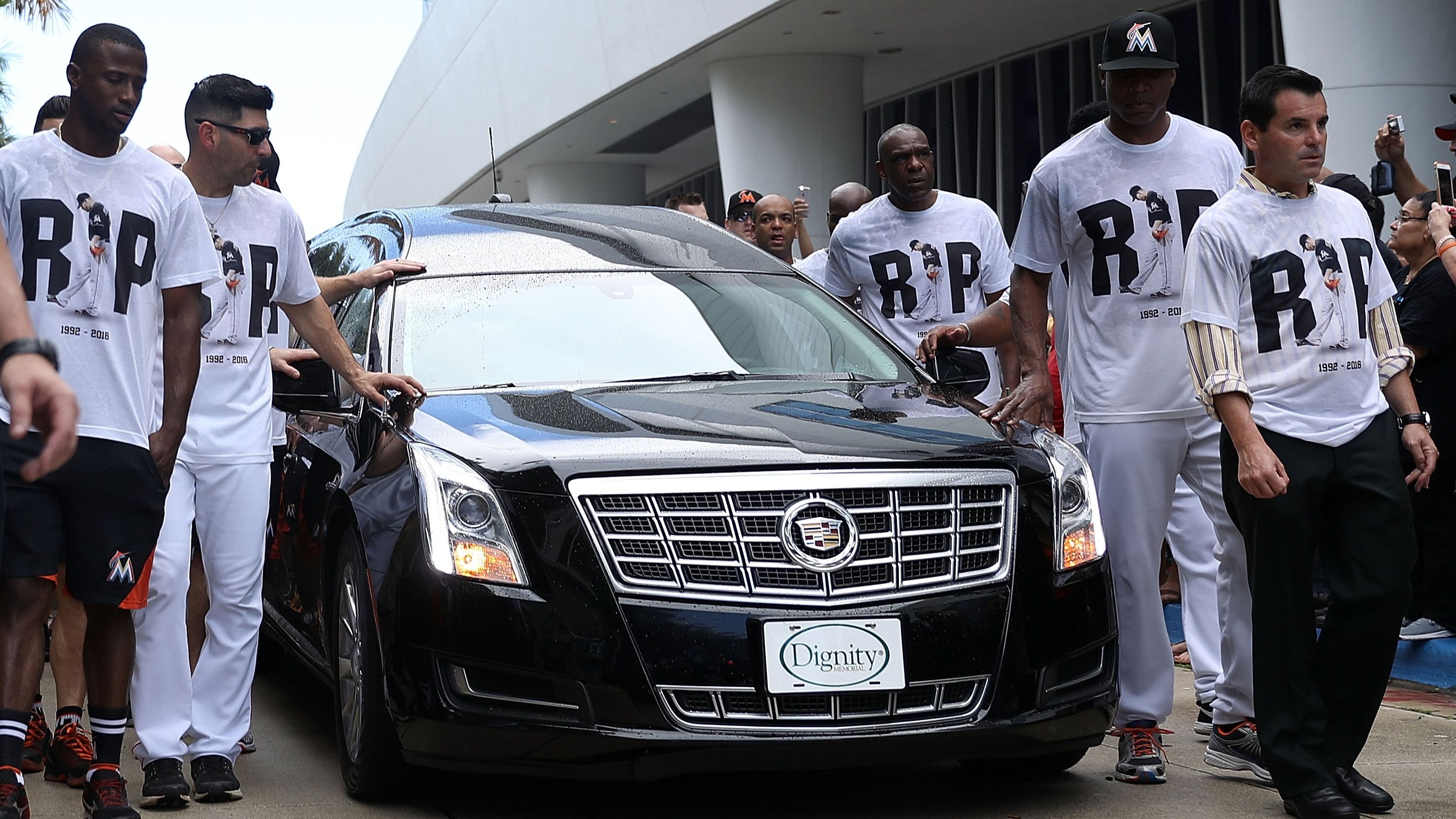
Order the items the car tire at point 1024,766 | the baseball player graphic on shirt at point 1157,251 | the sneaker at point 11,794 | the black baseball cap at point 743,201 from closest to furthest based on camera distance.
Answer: the sneaker at point 11,794
the car tire at point 1024,766
the baseball player graphic on shirt at point 1157,251
the black baseball cap at point 743,201

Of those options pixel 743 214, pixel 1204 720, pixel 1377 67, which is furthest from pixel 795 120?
pixel 1204 720

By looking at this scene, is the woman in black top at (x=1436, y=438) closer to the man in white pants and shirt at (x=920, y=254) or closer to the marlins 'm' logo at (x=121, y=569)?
the man in white pants and shirt at (x=920, y=254)

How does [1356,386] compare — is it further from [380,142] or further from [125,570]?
[380,142]

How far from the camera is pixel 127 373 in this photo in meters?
4.38

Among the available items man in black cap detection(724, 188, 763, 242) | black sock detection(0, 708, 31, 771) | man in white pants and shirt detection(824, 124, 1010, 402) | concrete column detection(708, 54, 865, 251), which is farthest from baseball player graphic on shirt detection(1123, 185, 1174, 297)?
concrete column detection(708, 54, 865, 251)

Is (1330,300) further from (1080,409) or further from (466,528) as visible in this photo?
(466,528)

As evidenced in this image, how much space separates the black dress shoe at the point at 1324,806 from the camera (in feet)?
14.6

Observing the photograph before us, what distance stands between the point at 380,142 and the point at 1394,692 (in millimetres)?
51015

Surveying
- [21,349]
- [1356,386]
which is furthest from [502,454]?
[1356,386]

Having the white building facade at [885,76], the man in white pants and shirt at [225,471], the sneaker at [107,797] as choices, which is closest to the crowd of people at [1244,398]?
the man in white pants and shirt at [225,471]

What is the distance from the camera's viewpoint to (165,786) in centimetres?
478

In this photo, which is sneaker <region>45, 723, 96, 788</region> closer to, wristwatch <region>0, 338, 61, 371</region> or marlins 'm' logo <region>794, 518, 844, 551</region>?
marlins 'm' logo <region>794, 518, 844, 551</region>

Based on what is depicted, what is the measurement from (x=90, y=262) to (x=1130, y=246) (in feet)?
10.00

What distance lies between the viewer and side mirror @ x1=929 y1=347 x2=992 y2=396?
18.3ft
